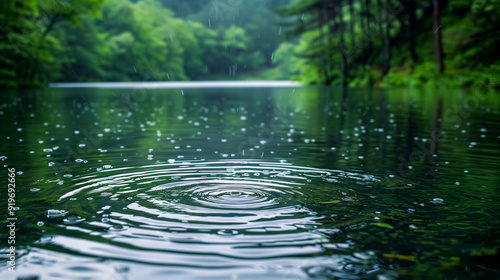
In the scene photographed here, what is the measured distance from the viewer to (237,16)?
125625 millimetres

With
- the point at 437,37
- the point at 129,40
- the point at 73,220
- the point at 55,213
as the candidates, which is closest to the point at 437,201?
the point at 73,220

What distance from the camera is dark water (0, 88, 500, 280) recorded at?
3.87 meters

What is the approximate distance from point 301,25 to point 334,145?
1722 inches

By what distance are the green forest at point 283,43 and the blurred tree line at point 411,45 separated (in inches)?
3.2

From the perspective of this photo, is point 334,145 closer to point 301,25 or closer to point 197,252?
point 197,252

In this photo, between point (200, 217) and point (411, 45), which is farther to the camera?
point (411, 45)

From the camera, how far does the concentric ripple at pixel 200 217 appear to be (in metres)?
4.07

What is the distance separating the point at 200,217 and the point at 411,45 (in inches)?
1549

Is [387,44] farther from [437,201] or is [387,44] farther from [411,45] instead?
[437,201]

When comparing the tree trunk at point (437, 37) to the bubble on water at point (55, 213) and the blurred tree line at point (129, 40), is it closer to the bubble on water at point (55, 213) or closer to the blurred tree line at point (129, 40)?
the blurred tree line at point (129, 40)

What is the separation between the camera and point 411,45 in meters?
41.2

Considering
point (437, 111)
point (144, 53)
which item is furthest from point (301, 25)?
point (144, 53)

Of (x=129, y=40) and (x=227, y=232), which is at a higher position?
(x=129, y=40)

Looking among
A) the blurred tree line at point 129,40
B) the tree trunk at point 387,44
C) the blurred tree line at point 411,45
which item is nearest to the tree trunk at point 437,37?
the blurred tree line at point 411,45
